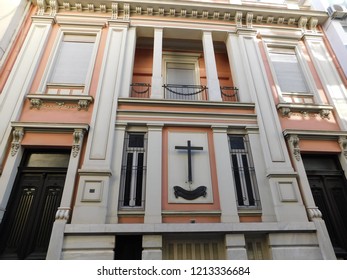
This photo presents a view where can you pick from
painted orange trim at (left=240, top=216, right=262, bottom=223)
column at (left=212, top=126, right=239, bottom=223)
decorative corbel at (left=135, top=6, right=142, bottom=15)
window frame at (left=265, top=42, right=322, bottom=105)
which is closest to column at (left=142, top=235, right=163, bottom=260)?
column at (left=212, top=126, right=239, bottom=223)

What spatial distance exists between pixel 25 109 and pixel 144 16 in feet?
18.7

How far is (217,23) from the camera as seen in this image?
948 cm

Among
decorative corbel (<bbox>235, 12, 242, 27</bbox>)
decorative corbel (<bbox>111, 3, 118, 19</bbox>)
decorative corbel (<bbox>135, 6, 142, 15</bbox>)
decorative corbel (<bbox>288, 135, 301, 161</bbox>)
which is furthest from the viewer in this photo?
decorative corbel (<bbox>235, 12, 242, 27</bbox>)

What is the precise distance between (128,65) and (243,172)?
202 inches

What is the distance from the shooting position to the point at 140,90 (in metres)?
8.48

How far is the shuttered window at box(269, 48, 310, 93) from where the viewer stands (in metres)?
A: 8.32

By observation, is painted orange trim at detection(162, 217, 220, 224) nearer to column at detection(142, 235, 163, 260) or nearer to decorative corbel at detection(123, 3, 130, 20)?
column at detection(142, 235, 163, 260)

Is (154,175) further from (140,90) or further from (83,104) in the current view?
(140,90)

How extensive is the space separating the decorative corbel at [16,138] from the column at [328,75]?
31.0 feet

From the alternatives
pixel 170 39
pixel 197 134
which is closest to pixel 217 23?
pixel 170 39

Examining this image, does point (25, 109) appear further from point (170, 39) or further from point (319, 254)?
point (319, 254)

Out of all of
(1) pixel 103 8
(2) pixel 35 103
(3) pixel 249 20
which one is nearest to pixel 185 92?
(3) pixel 249 20

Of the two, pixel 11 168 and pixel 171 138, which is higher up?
pixel 171 138

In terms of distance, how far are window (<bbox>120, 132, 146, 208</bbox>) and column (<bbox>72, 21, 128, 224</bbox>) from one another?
1.52 feet
